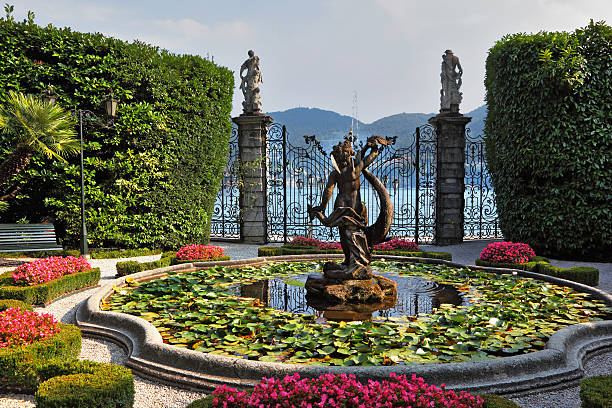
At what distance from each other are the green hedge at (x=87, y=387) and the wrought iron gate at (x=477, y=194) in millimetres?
13525

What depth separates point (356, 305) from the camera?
650cm

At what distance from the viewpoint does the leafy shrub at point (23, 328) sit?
4695 mm

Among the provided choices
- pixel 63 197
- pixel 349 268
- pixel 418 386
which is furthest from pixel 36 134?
pixel 418 386

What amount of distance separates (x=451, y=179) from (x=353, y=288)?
947cm

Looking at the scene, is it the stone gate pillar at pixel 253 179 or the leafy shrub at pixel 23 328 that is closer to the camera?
the leafy shrub at pixel 23 328

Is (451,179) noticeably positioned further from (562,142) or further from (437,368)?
(437,368)

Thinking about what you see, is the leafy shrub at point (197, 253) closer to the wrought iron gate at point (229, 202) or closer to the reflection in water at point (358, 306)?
the reflection in water at point (358, 306)

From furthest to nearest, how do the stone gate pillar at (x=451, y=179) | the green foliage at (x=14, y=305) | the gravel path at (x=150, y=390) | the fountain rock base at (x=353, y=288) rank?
the stone gate pillar at (x=451, y=179), the fountain rock base at (x=353, y=288), the green foliage at (x=14, y=305), the gravel path at (x=150, y=390)

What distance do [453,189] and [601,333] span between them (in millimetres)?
9830

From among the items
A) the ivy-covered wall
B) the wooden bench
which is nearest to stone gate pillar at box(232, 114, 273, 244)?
the ivy-covered wall

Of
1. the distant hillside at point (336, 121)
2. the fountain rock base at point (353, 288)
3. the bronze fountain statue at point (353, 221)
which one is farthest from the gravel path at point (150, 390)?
the distant hillside at point (336, 121)

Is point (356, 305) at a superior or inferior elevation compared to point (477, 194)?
inferior

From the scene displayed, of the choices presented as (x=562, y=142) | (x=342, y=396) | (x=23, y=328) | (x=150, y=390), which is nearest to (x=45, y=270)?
(x=23, y=328)

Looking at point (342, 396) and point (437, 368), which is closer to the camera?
point (342, 396)
